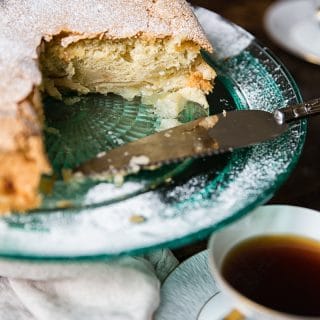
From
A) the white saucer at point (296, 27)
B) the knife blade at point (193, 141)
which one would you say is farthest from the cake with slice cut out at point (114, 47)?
the white saucer at point (296, 27)

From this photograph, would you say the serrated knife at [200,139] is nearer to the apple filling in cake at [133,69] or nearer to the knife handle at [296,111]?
the knife handle at [296,111]

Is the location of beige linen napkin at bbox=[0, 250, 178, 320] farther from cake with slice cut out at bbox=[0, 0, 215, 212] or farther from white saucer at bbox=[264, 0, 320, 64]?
white saucer at bbox=[264, 0, 320, 64]

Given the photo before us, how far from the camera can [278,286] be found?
2.89 feet

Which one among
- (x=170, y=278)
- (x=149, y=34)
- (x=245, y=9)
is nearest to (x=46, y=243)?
(x=170, y=278)

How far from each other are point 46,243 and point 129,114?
366mm

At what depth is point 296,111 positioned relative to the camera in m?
1.06

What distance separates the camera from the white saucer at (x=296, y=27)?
1746 mm

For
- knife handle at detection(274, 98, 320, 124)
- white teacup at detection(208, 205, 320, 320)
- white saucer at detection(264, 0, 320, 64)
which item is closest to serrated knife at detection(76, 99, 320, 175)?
knife handle at detection(274, 98, 320, 124)

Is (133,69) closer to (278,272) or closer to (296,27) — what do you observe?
(278,272)

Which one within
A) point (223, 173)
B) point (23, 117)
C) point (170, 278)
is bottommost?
point (170, 278)

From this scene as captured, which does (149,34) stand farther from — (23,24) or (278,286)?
(278,286)

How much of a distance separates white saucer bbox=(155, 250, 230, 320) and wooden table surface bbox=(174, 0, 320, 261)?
0.09 meters

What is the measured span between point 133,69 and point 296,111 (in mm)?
315

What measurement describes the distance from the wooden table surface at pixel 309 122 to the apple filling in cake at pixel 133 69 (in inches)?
10.0
